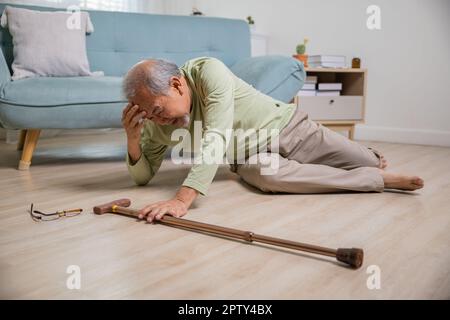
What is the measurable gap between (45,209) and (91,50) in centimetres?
146

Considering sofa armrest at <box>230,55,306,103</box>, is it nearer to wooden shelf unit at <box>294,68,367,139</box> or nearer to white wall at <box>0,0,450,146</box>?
wooden shelf unit at <box>294,68,367,139</box>

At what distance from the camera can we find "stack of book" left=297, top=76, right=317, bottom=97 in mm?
3242

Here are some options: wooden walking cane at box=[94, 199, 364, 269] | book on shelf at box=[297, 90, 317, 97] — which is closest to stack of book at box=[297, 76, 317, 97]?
book on shelf at box=[297, 90, 317, 97]

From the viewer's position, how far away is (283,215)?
1.47 m

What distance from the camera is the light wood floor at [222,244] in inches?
37.3

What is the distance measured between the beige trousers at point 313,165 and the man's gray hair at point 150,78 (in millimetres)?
484

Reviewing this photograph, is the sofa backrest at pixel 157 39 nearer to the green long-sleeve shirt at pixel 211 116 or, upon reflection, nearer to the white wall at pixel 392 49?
the white wall at pixel 392 49

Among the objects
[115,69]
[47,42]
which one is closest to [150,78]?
[47,42]

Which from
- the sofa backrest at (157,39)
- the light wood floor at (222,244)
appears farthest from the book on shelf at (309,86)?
the light wood floor at (222,244)
